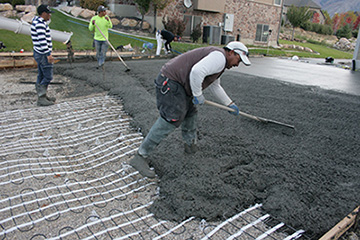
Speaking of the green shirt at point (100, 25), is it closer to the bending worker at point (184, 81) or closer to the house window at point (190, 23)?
the bending worker at point (184, 81)

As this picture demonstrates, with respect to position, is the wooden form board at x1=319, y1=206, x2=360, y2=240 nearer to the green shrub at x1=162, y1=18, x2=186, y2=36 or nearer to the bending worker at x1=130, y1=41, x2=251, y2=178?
the bending worker at x1=130, y1=41, x2=251, y2=178

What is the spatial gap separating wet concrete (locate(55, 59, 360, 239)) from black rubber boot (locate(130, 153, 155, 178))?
0.12m

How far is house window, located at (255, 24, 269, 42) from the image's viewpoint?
66.2 feet

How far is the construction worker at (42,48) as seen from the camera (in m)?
4.09

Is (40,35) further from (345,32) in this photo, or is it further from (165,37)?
(345,32)

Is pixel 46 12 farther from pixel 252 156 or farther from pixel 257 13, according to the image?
pixel 257 13

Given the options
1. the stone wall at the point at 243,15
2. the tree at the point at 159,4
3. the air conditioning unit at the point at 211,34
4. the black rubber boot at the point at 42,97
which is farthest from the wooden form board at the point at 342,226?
the air conditioning unit at the point at 211,34

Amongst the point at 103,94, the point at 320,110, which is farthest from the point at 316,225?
the point at 103,94

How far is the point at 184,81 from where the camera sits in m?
2.36

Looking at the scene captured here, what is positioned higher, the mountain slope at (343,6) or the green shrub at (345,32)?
the mountain slope at (343,6)

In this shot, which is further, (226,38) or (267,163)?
(226,38)

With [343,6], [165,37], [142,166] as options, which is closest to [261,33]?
[165,37]

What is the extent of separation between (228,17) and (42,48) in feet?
51.3

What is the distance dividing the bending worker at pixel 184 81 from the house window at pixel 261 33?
19.5 meters
